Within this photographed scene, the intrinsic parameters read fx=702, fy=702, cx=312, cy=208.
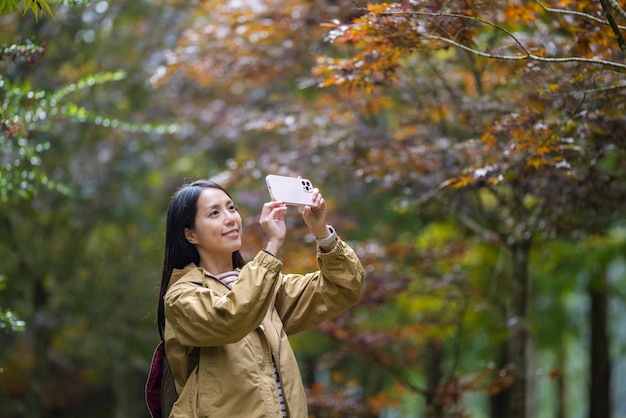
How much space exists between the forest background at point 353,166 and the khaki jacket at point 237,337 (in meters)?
0.41

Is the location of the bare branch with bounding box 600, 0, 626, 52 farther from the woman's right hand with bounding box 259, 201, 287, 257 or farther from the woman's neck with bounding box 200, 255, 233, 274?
the woman's neck with bounding box 200, 255, 233, 274

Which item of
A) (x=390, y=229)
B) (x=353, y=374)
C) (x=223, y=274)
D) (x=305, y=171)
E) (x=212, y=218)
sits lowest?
(x=353, y=374)

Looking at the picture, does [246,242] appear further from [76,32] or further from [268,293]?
[268,293]

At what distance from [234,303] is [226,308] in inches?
1.1

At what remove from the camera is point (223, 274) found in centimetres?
256

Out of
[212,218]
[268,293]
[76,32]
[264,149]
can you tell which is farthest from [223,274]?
[76,32]

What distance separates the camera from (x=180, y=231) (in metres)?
2.56

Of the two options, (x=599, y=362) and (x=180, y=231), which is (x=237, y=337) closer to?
(x=180, y=231)

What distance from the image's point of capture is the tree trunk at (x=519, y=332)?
4930mm

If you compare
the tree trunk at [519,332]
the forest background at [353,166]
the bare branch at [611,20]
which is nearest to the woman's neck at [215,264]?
the forest background at [353,166]

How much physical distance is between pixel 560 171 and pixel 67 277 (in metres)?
6.67

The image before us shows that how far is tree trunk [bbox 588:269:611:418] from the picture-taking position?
8492 millimetres

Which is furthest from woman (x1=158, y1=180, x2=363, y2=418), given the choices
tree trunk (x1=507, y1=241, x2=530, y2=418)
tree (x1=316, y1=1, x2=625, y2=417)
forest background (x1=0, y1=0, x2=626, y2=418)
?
tree trunk (x1=507, y1=241, x2=530, y2=418)

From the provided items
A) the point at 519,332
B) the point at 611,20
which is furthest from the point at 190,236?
the point at 519,332
